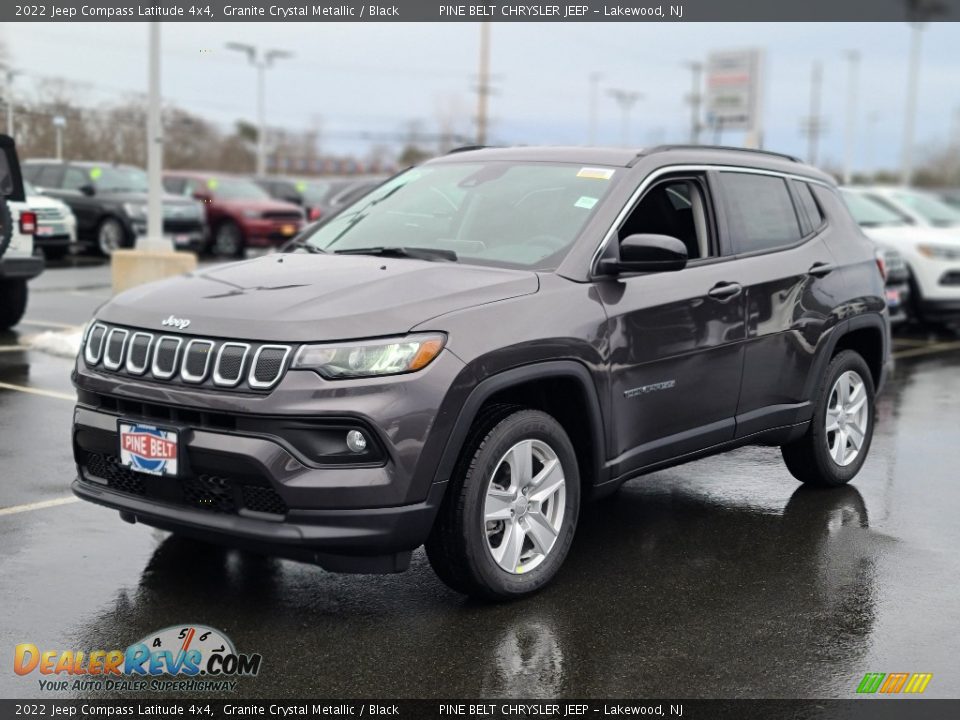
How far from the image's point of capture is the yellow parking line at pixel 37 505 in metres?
5.80

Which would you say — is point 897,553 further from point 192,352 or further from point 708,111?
point 708,111

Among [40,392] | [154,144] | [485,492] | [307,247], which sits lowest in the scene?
[40,392]

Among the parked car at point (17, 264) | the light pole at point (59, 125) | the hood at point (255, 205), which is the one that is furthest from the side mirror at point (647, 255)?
the hood at point (255, 205)

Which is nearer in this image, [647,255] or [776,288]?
[647,255]

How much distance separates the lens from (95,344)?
4719 millimetres

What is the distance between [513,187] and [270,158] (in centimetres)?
6103

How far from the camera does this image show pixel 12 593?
4672 mm

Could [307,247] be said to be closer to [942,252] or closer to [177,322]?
[177,322]

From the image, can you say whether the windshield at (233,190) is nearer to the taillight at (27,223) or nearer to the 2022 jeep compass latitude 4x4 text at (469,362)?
the taillight at (27,223)

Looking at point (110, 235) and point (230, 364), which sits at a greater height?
point (230, 364)

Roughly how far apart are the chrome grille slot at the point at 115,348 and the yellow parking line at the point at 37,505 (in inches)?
63.5

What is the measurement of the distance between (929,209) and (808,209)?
11.5 m

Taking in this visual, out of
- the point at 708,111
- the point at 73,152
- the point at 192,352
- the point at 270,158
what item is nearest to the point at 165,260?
the point at 73,152

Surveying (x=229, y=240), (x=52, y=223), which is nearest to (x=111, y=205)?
(x=229, y=240)
